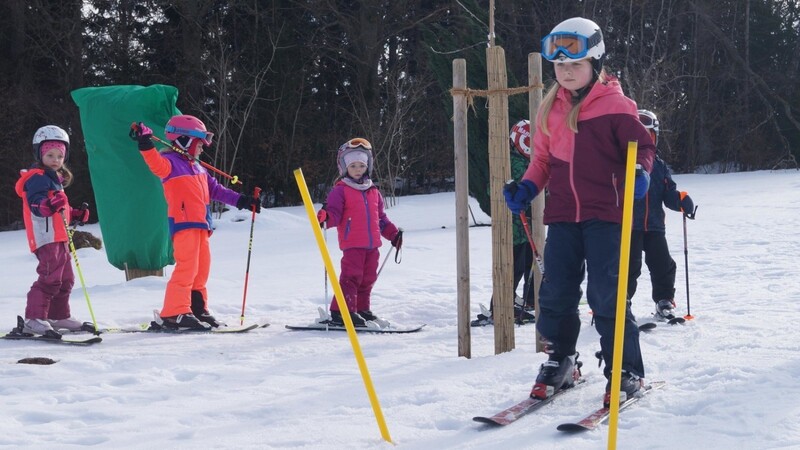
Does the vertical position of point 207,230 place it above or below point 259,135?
below

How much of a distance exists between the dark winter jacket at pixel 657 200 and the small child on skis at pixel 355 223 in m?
1.89

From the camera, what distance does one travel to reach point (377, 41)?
26250mm

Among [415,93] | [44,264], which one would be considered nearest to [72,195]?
[415,93]

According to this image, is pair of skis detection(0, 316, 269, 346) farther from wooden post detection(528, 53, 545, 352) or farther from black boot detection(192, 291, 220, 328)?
wooden post detection(528, 53, 545, 352)

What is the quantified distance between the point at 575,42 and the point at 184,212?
3.80 meters

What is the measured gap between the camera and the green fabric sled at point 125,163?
29.3 ft

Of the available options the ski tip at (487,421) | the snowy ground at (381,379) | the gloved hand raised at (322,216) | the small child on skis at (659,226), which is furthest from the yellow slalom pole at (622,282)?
the gloved hand raised at (322,216)

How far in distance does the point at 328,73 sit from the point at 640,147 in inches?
952

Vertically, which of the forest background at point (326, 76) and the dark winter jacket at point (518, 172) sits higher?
the forest background at point (326, 76)

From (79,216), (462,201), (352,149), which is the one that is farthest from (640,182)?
(79,216)

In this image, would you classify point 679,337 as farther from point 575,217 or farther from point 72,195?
point 72,195

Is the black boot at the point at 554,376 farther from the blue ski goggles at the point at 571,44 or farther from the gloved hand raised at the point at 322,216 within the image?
the gloved hand raised at the point at 322,216

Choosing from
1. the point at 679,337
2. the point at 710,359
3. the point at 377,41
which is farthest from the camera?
the point at 377,41

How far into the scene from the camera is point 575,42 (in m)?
3.96
